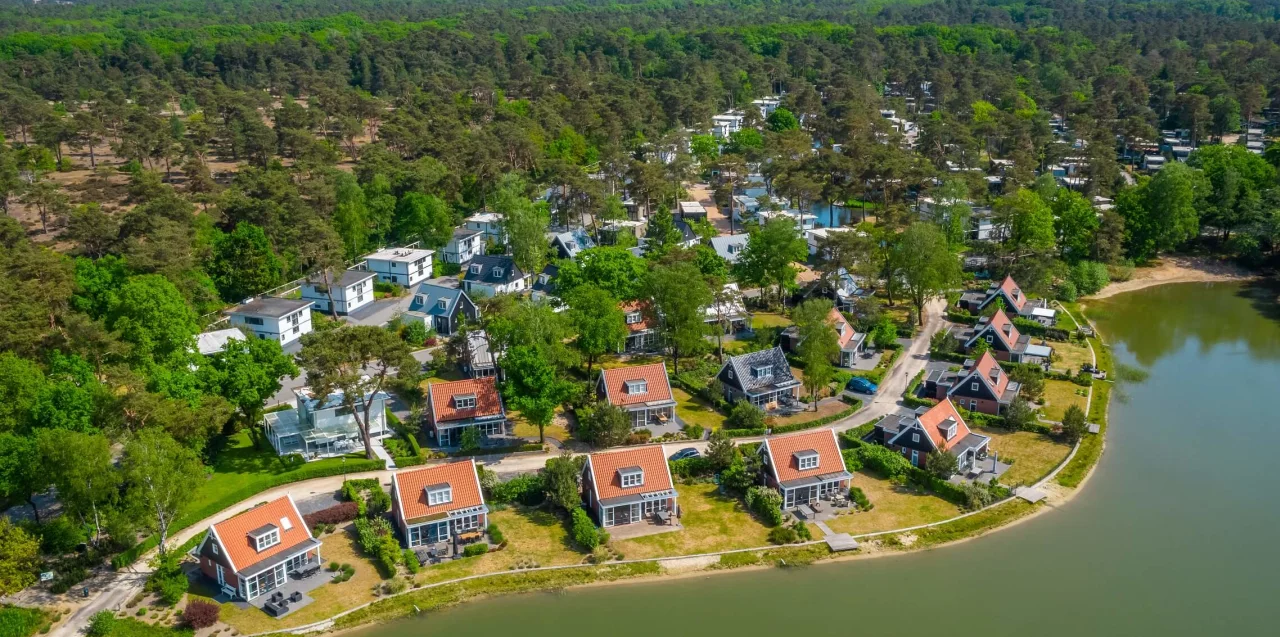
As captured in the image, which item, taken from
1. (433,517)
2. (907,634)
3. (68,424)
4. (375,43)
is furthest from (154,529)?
(375,43)

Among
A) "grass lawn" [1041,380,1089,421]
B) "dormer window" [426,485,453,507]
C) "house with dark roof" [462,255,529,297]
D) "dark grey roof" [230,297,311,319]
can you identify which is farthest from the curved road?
"house with dark roof" [462,255,529,297]

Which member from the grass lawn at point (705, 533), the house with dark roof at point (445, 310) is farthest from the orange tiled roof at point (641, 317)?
the grass lawn at point (705, 533)

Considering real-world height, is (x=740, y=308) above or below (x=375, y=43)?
below

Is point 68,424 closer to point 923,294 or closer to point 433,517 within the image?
point 433,517

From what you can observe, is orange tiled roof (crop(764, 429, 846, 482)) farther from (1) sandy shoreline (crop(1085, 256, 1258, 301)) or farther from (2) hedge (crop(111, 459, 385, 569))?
(1) sandy shoreline (crop(1085, 256, 1258, 301))

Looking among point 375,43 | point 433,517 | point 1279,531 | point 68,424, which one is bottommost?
point 1279,531

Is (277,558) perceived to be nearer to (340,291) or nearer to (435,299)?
(435,299)

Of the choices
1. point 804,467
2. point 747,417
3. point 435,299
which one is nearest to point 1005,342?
point 747,417
